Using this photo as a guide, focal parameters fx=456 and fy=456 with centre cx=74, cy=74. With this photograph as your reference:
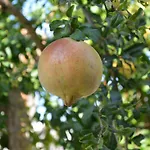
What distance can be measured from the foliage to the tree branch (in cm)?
5

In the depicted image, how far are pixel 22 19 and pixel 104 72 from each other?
2.19ft

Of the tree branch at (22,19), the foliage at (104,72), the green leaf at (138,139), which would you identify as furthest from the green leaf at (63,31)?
the tree branch at (22,19)

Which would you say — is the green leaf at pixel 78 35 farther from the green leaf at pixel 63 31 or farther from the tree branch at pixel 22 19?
the tree branch at pixel 22 19

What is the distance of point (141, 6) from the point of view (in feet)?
4.45

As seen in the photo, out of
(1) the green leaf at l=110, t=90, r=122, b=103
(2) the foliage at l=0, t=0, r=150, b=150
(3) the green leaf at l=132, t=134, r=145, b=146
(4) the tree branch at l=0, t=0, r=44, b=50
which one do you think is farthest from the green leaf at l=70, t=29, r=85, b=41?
(4) the tree branch at l=0, t=0, r=44, b=50

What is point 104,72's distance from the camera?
1.83m

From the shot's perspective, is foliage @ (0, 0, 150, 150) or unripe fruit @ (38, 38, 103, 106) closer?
unripe fruit @ (38, 38, 103, 106)

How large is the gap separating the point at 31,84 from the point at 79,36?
123 cm

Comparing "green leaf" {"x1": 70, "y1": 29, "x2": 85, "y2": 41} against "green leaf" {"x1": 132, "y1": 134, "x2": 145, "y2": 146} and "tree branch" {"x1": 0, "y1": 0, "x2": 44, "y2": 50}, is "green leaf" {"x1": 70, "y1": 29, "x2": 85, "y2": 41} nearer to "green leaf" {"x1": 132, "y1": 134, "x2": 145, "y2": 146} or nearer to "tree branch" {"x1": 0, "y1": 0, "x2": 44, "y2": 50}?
"green leaf" {"x1": 132, "y1": 134, "x2": 145, "y2": 146}

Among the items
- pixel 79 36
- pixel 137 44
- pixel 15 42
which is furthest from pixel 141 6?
pixel 15 42

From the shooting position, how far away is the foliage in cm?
136

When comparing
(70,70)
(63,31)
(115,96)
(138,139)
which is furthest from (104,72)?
(70,70)

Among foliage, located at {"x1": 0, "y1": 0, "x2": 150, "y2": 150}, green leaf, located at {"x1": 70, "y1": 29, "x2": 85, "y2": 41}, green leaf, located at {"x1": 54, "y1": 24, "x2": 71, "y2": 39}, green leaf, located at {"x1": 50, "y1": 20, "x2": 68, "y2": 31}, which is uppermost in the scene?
green leaf, located at {"x1": 70, "y1": 29, "x2": 85, "y2": 41}

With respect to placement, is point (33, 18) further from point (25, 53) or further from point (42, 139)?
point (42, 139)
